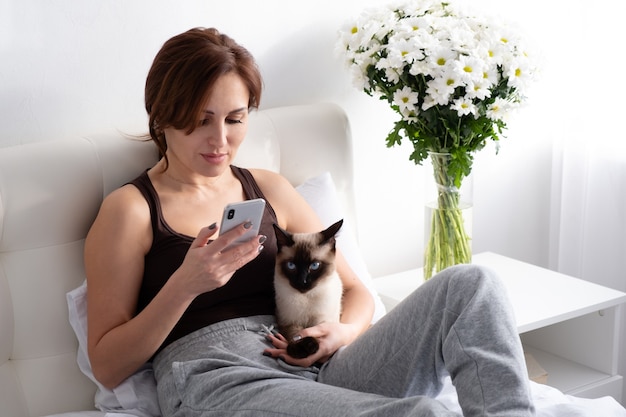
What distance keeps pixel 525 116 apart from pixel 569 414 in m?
1.48

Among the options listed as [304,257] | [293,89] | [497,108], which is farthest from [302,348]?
[293,89]

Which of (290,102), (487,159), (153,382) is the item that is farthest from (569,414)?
(487,159)

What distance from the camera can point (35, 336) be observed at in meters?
1.81

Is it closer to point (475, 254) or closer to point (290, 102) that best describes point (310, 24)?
point (290, 102)

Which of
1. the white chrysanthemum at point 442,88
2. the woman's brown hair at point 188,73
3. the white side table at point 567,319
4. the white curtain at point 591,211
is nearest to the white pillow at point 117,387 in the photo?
the woman's brown hair at point 188,73

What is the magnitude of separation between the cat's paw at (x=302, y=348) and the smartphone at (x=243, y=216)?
0.24 metres

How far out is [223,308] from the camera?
70.6 inches

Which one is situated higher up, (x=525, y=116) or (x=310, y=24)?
(x=310, y=24)

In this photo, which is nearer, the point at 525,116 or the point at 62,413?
the point at 62,413

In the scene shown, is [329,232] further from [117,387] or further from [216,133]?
[117,387]

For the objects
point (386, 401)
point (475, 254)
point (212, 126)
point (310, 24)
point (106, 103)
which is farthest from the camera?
point (475, 254)

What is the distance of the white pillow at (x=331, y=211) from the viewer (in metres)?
2.12

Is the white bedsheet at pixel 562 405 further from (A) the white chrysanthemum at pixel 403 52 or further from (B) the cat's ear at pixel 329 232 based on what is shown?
(A) the white chrysanthemum at pixel 403 52

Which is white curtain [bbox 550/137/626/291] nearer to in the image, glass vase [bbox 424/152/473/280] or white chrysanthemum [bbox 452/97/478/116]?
glass vase [bbox 424/152/473/280]
